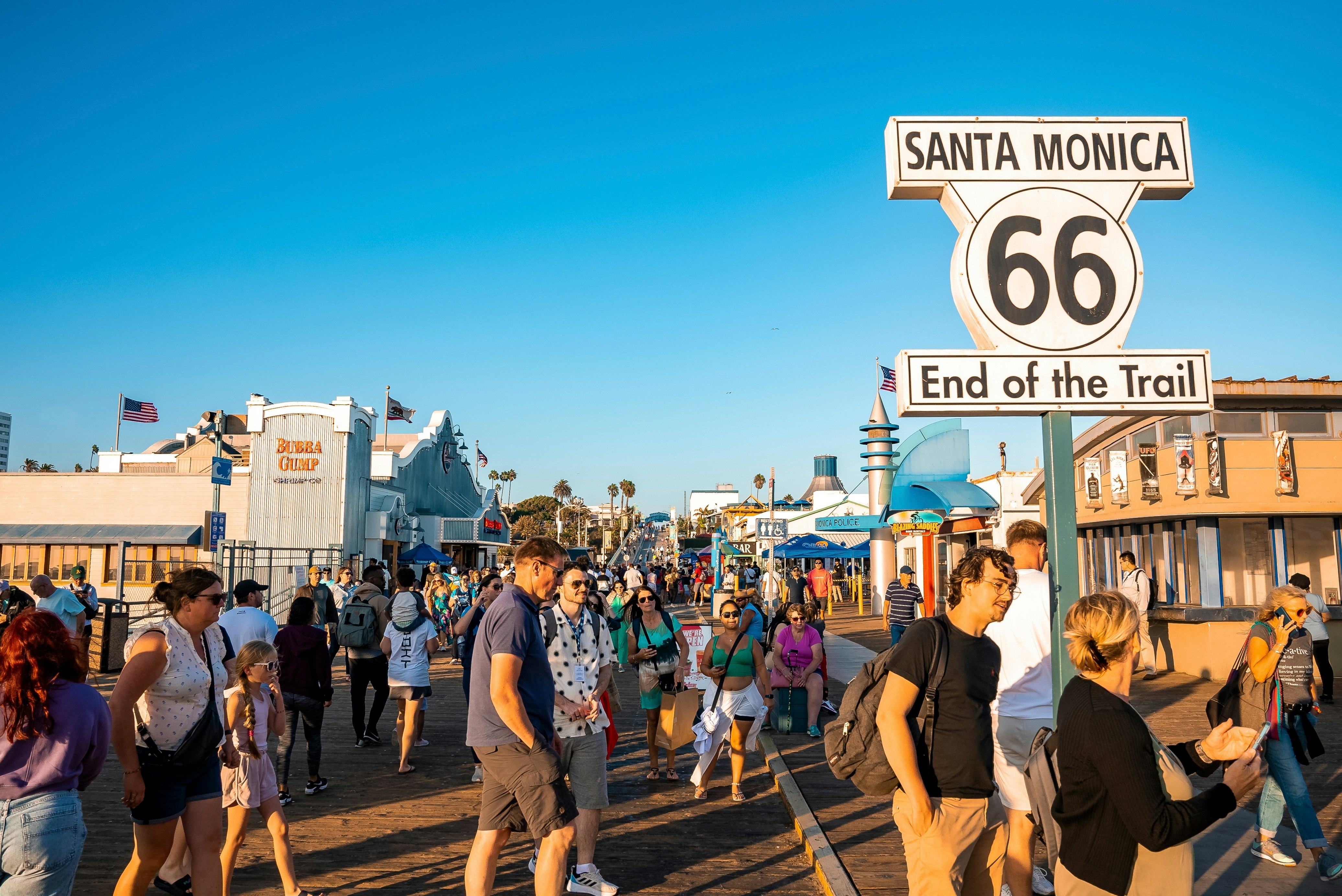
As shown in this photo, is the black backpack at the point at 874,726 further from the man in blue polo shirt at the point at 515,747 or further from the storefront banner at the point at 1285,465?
the storefront banner at the point at 1285,465

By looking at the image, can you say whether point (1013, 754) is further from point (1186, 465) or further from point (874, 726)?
point (1186, 465)

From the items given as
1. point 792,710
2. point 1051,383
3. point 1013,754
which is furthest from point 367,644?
point 1051,383

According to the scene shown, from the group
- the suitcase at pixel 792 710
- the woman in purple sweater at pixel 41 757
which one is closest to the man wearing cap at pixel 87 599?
the suitcase at pixel 792 710

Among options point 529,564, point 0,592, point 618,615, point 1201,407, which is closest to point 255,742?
point 529,564

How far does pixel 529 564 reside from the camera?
186 inches

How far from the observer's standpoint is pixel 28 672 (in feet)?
11.4

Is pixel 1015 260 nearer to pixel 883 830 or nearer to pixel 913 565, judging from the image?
pixel 883 830

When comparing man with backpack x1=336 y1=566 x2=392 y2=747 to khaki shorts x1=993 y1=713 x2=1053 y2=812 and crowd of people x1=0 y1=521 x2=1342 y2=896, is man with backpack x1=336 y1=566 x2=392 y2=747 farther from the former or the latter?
khaki shorts x1=993 y1=713 x2=1053 y2=812

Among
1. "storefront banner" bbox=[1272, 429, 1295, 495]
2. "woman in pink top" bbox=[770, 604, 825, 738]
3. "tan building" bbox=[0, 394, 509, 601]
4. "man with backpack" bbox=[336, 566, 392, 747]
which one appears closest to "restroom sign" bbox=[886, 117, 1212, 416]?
"woman in pink top" bbox=[770, 604, 825, 738]

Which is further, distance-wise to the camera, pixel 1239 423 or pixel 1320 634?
pixel 1239 423

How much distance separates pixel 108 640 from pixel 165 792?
13685 millimetres

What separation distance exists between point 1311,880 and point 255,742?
6.47 meters

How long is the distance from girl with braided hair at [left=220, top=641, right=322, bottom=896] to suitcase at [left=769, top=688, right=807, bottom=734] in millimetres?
6433

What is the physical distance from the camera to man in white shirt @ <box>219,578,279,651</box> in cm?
734
